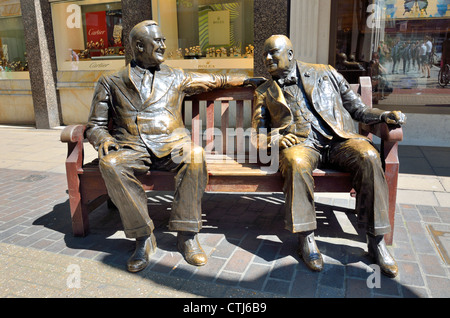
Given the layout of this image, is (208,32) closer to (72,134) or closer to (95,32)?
(95,32)

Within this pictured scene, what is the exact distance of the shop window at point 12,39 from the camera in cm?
958

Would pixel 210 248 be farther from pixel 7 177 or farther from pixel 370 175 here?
pixel 7 177

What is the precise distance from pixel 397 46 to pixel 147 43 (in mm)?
5027

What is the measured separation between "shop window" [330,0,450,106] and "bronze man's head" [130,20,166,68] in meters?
3.98

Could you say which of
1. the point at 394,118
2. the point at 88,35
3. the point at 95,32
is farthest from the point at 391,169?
the point at 88,35

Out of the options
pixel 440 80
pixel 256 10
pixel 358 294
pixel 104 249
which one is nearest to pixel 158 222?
pixel 104 249

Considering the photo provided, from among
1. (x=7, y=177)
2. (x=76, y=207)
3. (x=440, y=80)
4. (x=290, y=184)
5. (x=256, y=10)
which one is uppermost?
(x=256, y=10)

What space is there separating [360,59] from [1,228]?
5.77 metres

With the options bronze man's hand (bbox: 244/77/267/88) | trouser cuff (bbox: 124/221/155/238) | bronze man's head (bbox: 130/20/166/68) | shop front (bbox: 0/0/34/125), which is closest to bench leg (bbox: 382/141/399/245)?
bronze man's hand (bbox: 244/77/267/88)

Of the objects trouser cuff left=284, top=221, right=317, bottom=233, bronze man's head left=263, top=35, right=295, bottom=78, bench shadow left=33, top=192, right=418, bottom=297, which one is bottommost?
bench shadow left=33, top=192, right=418, bottom=297

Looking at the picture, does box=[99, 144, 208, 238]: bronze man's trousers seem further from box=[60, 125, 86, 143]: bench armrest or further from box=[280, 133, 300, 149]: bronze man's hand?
box=[280, 133, 300, 149]: bronze man's hand

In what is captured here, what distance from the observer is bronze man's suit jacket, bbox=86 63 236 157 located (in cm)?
312

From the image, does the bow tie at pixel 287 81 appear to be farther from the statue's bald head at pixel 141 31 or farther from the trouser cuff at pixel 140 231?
the trouser cuff at pixel 140 231

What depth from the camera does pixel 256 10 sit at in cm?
644
